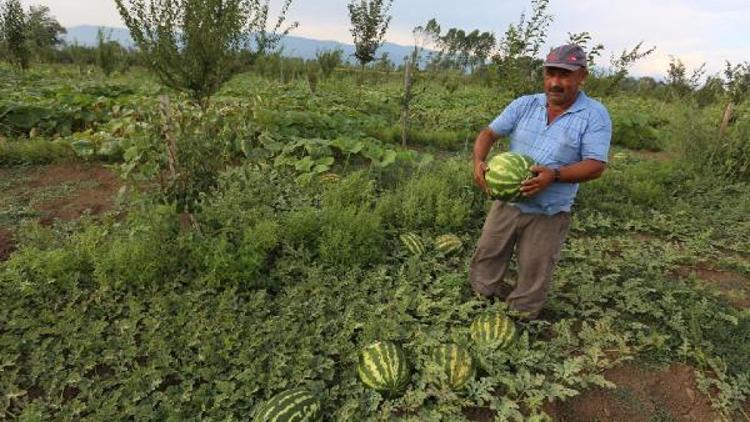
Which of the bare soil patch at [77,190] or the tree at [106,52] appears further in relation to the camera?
the tree at [106,52]

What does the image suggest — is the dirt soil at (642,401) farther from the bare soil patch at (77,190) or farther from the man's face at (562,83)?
the bare soil patch at (77,190)

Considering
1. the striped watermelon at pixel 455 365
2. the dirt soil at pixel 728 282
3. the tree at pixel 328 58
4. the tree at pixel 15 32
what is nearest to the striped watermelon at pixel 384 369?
the striped watermelon at pixel 455 365

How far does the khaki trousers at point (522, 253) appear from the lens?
3150mm

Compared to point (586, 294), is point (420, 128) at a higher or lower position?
higher

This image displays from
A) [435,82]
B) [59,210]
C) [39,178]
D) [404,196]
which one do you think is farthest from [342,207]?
[435,82]

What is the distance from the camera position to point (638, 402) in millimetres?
2822

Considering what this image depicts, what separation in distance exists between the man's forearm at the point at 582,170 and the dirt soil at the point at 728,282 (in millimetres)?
2280

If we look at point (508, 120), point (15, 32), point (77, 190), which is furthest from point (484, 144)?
point (15, 32)

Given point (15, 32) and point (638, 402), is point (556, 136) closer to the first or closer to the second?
point (638, 402)

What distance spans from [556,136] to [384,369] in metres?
1.80

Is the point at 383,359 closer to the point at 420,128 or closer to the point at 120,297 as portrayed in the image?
the point at 120,297

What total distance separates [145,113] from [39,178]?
3055mm

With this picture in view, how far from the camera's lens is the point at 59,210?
4582 mm

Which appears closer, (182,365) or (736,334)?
(182,365)
